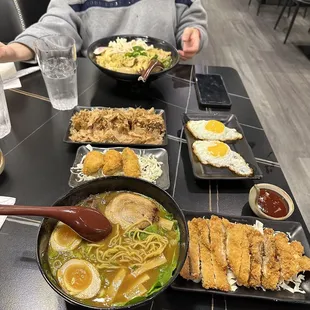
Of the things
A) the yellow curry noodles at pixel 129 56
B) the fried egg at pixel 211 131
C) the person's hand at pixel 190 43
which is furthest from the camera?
the person's hand at pixel 190 43

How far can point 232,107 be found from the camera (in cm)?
199

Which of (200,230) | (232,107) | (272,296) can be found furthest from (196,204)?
(232,107)

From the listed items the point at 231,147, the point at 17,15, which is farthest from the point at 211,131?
the point at 17,15

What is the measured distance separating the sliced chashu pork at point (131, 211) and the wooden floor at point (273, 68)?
6.88 feet

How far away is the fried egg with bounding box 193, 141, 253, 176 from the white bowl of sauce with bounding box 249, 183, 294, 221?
0.15m

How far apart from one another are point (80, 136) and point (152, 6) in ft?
4.61

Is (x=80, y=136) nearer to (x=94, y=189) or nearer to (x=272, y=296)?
(x=94, y=189)

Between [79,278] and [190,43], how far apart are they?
1887 mm

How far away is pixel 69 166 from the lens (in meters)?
1.50

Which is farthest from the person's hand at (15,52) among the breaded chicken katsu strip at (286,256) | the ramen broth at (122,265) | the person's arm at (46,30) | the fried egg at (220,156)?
the breaded chicken katsu strip at (286,256)

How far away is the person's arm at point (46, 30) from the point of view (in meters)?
1.94

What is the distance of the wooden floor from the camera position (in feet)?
11.1

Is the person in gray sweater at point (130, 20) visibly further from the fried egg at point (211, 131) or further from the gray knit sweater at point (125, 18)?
the fried egg at point (211, 131)

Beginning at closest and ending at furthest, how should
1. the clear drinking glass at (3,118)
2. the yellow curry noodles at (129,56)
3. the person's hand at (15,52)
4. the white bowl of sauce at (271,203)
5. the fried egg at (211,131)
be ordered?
1. the white bowl of sauce at (271,203)
2. the clear drinking glass at (3,118)
3. the fried egg at (211,131)
4. the person's hand at (15,52)
5. the yellow curry noodles at (129,56)
